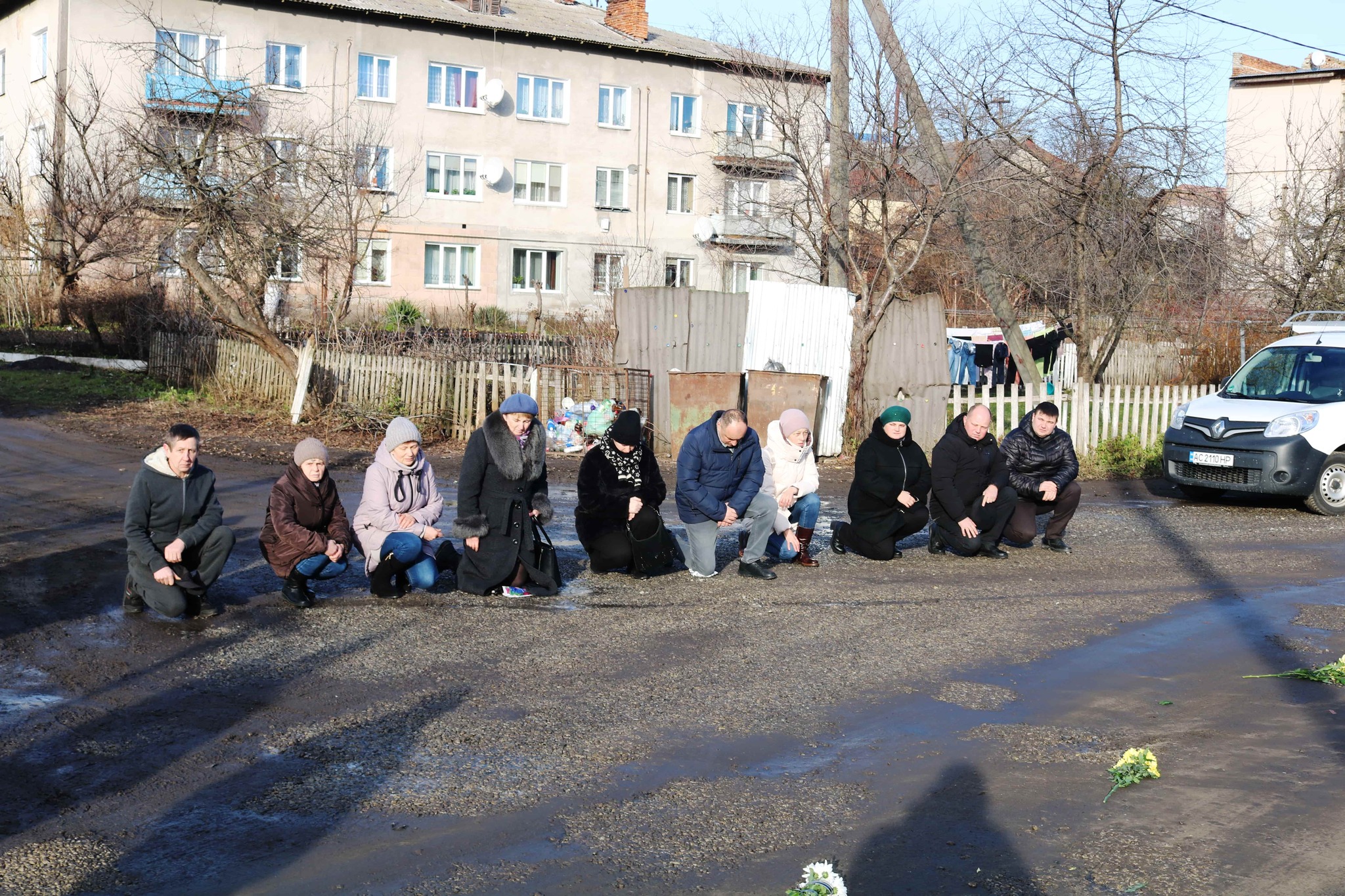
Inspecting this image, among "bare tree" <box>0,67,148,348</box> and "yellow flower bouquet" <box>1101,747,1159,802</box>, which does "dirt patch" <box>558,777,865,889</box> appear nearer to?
"yellow flower bouquet" <box>1101,747,1159,802</box>

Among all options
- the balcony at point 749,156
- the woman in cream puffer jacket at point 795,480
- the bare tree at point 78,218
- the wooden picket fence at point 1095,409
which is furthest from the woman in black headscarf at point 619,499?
the bare tree at point 78,218

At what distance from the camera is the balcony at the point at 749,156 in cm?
Result: 1980

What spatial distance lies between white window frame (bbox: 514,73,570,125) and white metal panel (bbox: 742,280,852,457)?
26.4 metres

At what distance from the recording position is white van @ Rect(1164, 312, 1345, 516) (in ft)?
45.1

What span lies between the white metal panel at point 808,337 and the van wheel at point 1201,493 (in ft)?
14.5

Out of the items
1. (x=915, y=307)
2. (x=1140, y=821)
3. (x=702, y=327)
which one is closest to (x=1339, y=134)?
(x=915, y=307)

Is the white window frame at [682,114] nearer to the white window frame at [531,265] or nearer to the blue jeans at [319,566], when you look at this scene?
the white window frame at [531,265]

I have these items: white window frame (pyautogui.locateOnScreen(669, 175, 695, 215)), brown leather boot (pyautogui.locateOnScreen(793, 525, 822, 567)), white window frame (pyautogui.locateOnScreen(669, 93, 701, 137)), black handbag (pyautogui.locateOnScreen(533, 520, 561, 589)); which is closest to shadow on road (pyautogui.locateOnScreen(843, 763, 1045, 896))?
black handbag (pyautogui.locateOnScreen(533, 520, 561, 589))

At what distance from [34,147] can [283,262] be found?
18.1 metres

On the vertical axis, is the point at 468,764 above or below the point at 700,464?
below

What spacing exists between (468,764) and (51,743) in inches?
73.8

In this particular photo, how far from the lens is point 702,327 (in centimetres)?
1692

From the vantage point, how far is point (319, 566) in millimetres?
8219

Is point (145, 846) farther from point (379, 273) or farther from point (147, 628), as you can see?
point (379, 273)
